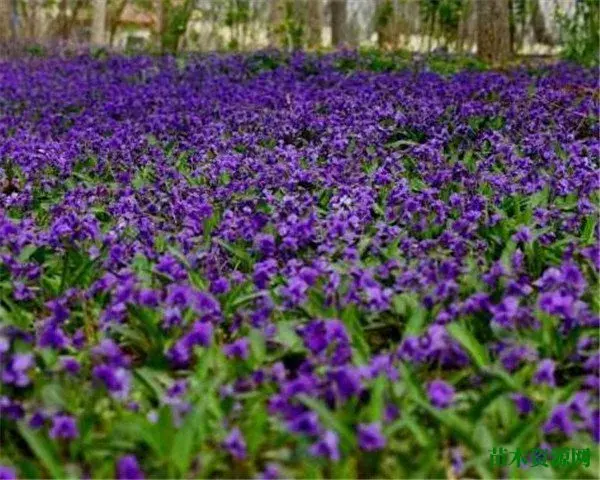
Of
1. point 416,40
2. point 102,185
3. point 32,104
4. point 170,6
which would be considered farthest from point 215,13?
point 102,185

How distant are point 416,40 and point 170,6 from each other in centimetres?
542

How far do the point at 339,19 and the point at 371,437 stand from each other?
21821mm

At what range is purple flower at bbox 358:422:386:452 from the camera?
7.41 ft

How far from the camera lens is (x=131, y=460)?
2.24m

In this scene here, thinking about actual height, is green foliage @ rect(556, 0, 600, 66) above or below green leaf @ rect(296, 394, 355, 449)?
above

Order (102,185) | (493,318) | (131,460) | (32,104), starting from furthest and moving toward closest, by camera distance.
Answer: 1. (32,104)
2. (102,185)
3. (493,318)
4. (131,460)

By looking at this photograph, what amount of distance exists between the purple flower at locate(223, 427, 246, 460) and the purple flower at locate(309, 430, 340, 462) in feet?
0.63

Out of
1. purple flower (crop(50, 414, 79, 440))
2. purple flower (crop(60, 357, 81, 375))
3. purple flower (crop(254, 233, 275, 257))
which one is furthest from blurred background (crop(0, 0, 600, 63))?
purple flower (crop(50, 414, 79, 440))

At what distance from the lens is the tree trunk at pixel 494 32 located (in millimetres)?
13422

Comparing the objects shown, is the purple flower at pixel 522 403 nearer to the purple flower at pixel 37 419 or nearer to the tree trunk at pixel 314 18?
the purple flower at pixel 37 419

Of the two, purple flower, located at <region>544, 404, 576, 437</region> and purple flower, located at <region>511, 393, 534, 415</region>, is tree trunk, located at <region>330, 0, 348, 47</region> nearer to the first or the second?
purple flower, located at <region>511, 393, 534, 415</region>

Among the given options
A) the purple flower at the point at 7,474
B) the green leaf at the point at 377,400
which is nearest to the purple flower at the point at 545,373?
the green leaf at the point at 377,400

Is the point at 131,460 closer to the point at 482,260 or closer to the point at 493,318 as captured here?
the point at 493,318

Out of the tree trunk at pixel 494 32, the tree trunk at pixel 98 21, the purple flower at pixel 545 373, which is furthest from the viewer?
the tree trunk at pixel 98 21
